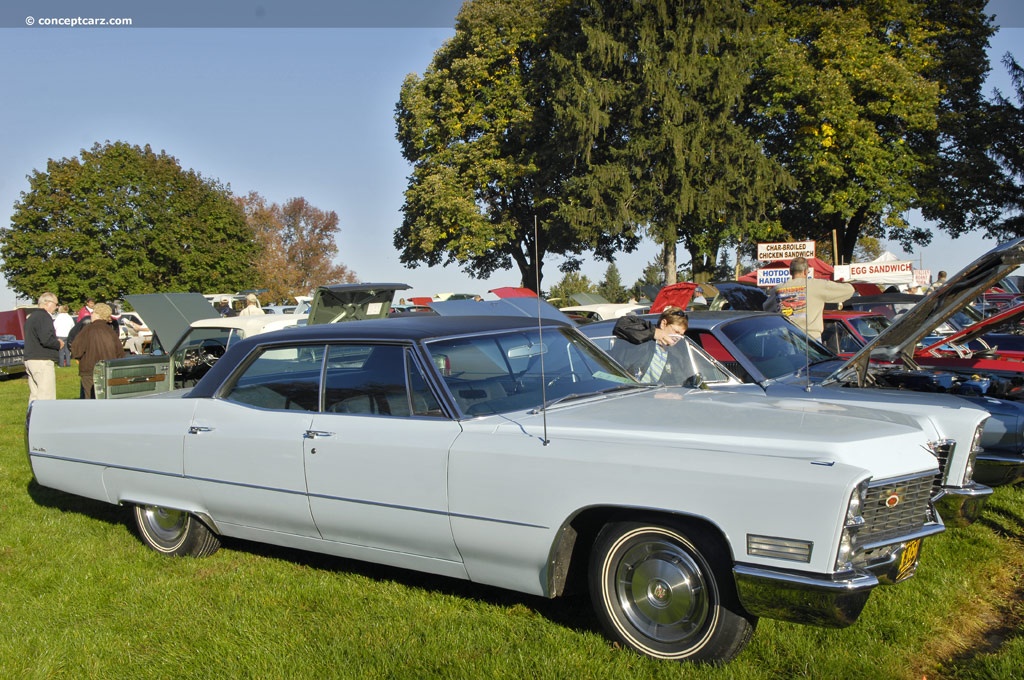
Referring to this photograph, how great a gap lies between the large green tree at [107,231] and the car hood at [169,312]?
36.4 metres

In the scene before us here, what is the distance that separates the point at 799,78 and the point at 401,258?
20101 millimetres

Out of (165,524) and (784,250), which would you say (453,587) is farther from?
(784,250)

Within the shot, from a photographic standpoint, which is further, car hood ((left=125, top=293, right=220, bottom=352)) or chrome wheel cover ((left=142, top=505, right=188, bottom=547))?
car hood ((left=125, top=293, right=220, bottom=352))

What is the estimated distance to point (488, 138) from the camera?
3706 cm

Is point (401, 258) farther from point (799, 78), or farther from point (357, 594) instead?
point (357, 594)

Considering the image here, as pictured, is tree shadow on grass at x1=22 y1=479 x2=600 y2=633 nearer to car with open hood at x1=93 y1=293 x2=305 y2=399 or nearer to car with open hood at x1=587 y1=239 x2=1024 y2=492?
car with open hood at x1=587 y1=239 x2=1024 y2=492

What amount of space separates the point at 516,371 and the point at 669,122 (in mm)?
28720

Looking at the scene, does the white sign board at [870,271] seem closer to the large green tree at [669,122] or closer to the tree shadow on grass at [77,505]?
the large green tree at [669,122]

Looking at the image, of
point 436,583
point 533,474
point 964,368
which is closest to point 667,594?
point 533,474

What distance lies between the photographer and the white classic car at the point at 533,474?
320 cm

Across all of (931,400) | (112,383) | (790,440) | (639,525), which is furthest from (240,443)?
(112,383)

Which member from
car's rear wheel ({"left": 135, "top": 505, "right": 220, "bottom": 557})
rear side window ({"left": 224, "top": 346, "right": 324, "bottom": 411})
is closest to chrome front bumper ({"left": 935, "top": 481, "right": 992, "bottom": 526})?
rear side window ({"left": 224, "top": 346, "right": 324, "bottom": 411})

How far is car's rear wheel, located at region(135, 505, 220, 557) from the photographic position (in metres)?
5.22

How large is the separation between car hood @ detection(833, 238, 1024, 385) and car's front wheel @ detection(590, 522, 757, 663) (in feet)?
9.19
